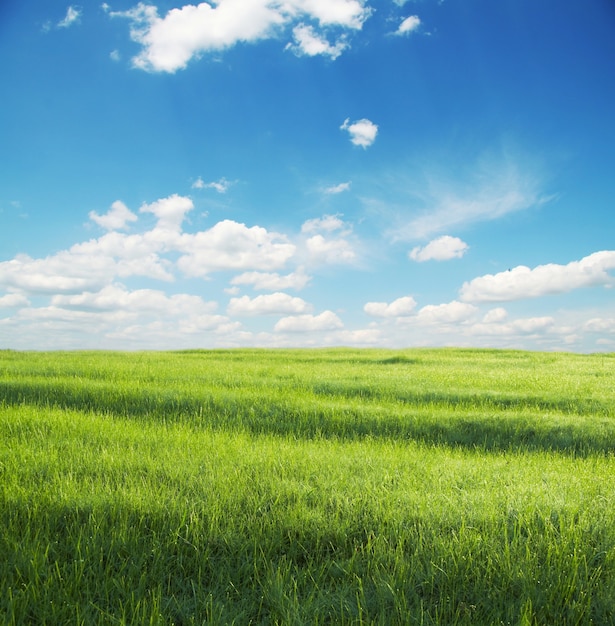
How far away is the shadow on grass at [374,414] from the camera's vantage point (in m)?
9.44

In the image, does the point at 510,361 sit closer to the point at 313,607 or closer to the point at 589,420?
the point at 589,420

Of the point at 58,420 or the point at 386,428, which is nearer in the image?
the point at 58,420

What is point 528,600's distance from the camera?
11.1 feet

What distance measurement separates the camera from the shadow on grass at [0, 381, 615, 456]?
31.0 feet

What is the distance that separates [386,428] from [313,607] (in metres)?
6.53

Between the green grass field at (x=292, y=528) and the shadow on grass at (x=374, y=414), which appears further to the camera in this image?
the shadow on grass at (x=374, y=414)

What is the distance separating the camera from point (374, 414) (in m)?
10.5

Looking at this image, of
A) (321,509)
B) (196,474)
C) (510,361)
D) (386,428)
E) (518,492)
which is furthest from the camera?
(510,361)

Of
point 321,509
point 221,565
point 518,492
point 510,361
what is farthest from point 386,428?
point 510,361

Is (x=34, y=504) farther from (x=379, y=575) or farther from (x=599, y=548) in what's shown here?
(x=599, y=548)

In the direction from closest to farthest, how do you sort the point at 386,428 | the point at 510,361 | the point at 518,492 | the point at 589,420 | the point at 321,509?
1. the point at 321,509
2. the point at 518,492
3. the point at 386,428
4. the point at 589,420
5. the point at 510,361

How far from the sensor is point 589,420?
10430 millimetres

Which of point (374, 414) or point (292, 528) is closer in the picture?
point (292, 528)

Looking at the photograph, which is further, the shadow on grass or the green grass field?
the shadow on grass
